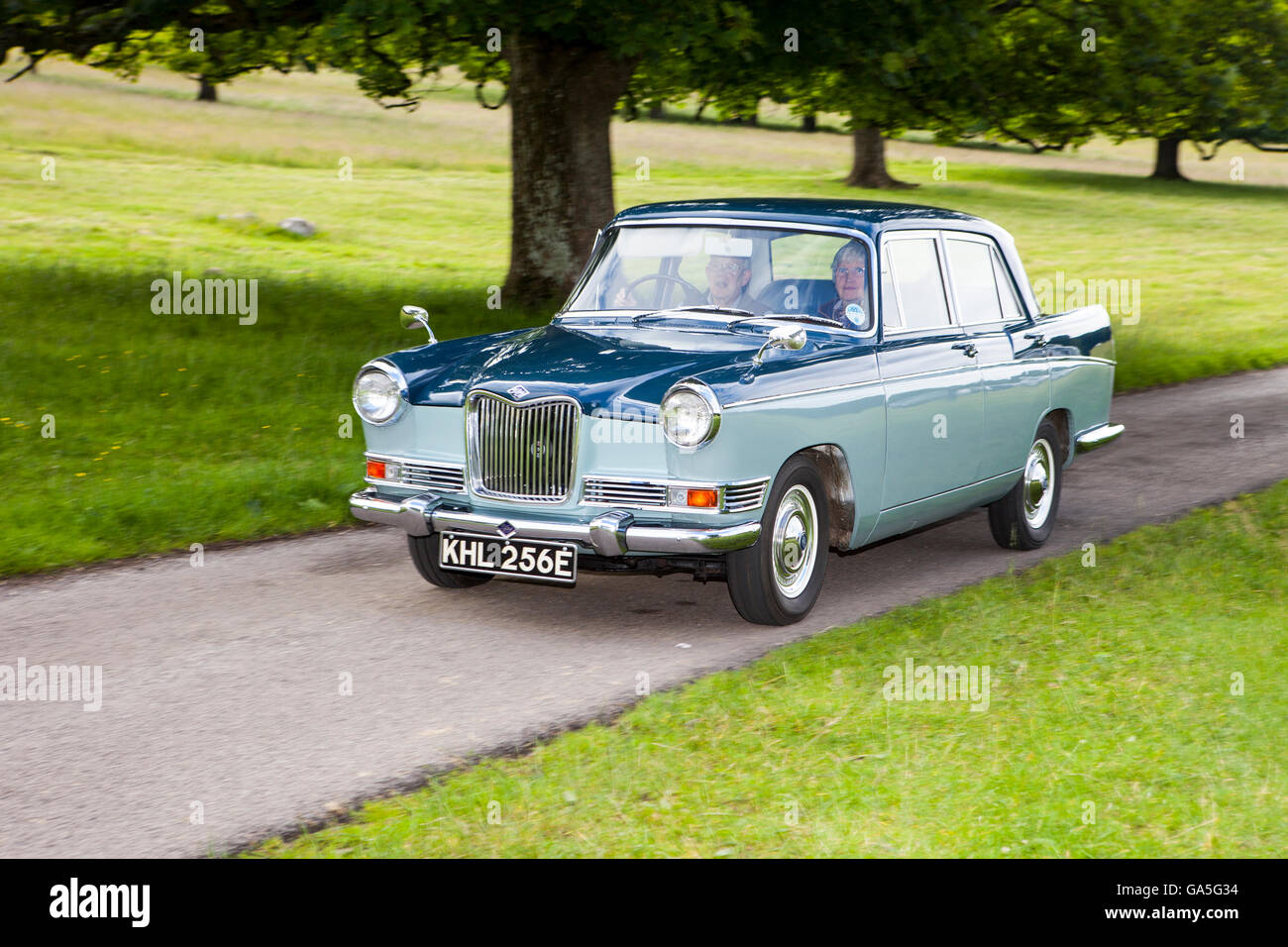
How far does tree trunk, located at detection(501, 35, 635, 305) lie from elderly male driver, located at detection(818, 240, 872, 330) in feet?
27.6

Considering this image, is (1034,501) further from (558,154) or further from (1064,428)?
(558,154)

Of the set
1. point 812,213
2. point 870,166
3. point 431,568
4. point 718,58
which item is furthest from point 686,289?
point 870,166

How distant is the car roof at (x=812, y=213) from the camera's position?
797cm

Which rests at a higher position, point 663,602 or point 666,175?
point 666,175

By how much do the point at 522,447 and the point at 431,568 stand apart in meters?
1.24

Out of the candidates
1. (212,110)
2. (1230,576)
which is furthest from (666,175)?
(1230,576)

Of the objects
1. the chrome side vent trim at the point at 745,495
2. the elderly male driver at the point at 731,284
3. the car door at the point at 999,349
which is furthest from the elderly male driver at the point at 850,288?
the chrome side vent trim at the point at 745,495

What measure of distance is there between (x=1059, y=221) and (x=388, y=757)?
41.1 m

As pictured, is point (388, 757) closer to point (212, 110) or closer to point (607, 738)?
point (607, 738)

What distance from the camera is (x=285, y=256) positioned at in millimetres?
27047

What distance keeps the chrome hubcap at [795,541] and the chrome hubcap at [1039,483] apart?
224 centimetres
